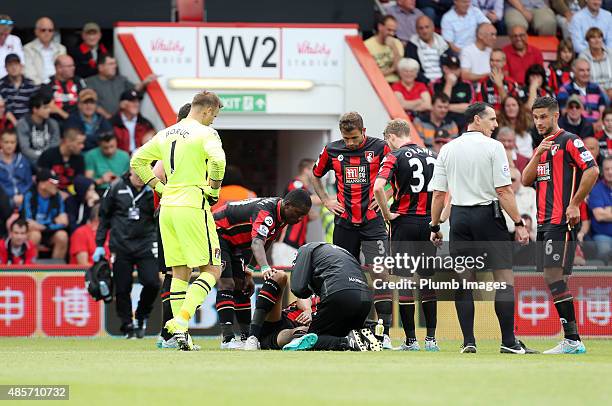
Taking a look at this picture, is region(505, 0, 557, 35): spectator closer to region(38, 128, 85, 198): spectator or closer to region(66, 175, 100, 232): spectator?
region(38, 128, 85, 198): spectator

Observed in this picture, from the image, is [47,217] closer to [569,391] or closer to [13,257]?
[13,257]

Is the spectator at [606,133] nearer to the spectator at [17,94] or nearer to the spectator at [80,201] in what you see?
the spectator at [80,201]

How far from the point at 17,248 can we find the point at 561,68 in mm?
9993

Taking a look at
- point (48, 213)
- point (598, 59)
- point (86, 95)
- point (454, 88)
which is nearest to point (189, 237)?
point (48, 213)

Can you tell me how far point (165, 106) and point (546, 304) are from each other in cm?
633

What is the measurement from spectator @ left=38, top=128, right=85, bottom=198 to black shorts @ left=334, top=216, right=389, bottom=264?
5844 mm

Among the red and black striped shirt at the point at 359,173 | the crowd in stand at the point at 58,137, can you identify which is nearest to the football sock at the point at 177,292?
the red and black striped shirt at the point at 359,173

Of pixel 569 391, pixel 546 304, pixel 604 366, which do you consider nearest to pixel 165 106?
pixel 546 304

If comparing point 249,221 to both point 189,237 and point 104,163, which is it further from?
point 104,163

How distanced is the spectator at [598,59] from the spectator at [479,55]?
1.86 meters

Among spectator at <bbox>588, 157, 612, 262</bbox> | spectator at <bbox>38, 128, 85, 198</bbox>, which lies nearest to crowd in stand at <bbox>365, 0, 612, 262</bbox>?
spectator at <bbox>588, 157, 612, 262</bbox>

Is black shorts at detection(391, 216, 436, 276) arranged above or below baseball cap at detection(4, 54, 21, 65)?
below

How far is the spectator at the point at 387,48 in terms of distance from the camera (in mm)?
22266

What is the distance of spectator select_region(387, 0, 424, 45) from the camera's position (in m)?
23.1
